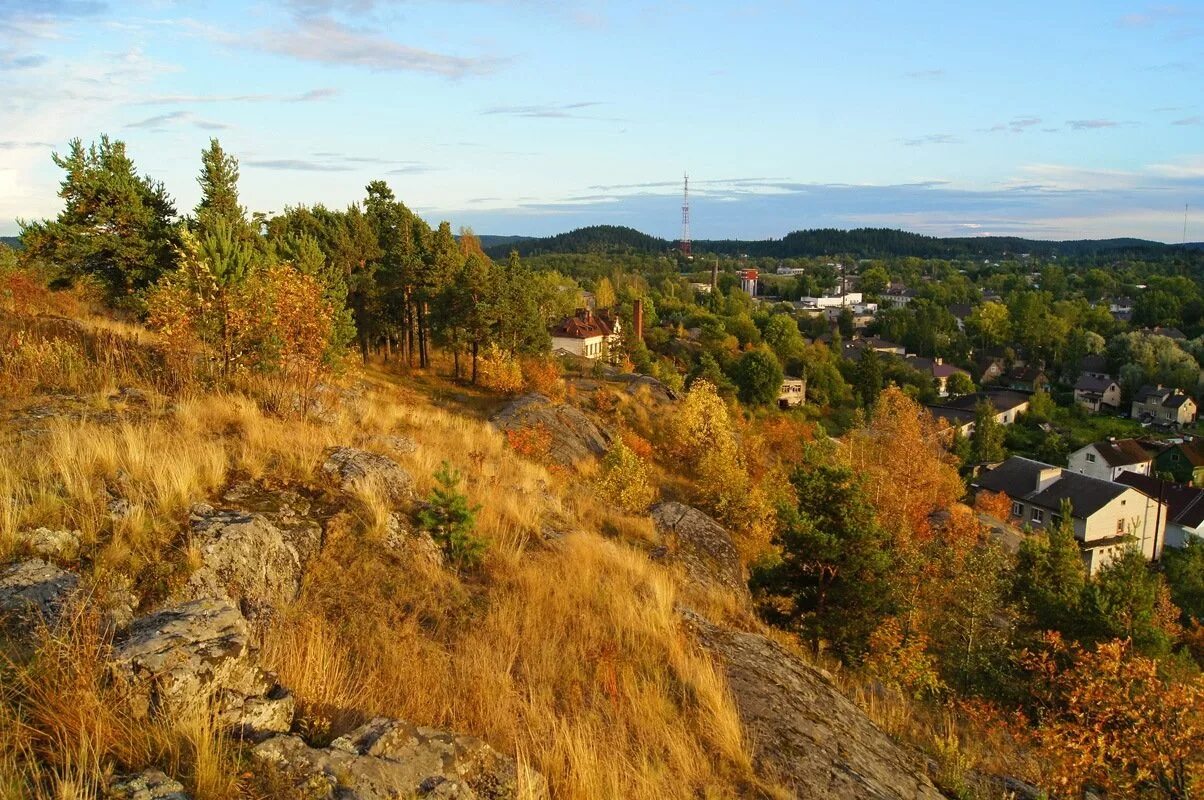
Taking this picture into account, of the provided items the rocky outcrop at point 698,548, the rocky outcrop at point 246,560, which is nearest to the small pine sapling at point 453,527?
the rocky outcrop at point 246,560

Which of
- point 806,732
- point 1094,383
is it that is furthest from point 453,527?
point 1094,383

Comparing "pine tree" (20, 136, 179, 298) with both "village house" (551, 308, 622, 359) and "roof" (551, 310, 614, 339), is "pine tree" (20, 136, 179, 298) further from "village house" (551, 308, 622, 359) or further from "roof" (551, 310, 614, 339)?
"roof" (551, 310, 614, 339)

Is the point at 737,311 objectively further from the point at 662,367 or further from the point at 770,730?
the point at 770,730

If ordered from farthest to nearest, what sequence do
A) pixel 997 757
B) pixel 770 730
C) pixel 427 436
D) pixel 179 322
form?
1. pixel 427 436
2. pixel 179 322
3. pixel 997 757
4. pixel 770 730

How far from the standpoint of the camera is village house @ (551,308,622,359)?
212 feet

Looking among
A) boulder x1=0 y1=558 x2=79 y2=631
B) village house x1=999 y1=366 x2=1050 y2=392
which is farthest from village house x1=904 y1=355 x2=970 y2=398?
boulder x1=0 y1=558 x2=79 y2=631

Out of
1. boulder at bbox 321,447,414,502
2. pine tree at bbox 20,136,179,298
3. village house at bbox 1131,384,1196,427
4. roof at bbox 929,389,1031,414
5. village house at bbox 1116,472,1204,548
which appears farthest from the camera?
village house at bbox 1131,384,1196,427

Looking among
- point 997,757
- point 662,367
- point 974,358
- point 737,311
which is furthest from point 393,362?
point 974,358

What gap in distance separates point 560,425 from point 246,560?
21.1 metres

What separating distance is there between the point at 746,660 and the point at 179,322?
28.7 feet

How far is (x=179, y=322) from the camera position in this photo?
9.52 metres

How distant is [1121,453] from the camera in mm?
52250

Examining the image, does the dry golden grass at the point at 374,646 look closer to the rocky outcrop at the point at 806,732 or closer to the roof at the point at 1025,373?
the rocky outcrop at the point at 806,732

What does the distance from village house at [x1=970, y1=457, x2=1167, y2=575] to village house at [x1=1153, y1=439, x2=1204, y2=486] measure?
44.2 feet
